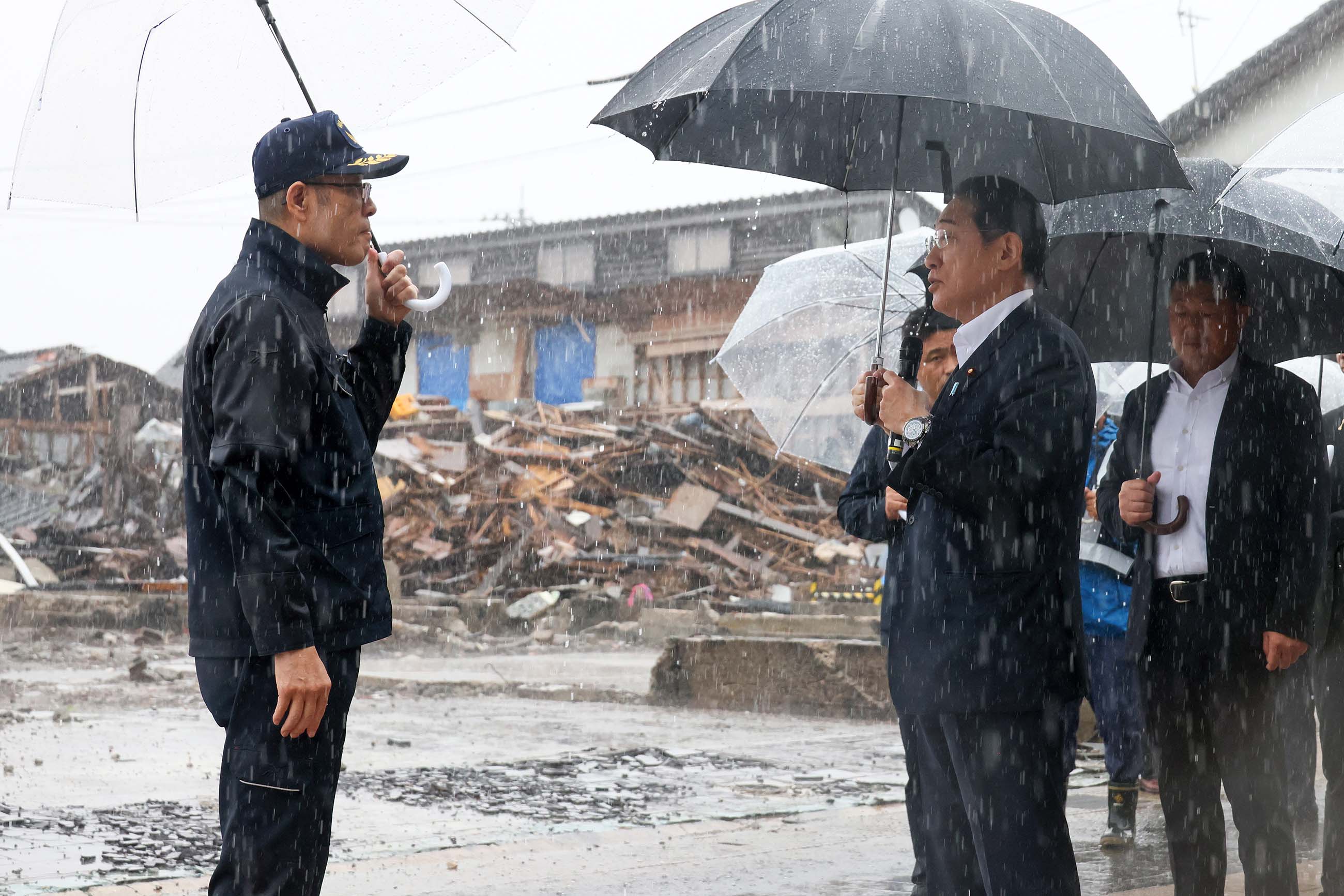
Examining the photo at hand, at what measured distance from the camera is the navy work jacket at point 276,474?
2.70 m

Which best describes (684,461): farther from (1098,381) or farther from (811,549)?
(1098,381)

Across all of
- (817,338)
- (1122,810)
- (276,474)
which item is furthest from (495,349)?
(276,474)

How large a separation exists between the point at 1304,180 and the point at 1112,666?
2.97 metres

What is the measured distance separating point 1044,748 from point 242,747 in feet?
5.63

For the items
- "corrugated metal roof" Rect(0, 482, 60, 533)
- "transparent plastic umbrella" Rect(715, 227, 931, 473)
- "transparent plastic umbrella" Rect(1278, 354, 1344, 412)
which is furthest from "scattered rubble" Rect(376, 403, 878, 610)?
"transparent plastic umbrella" Rect(715, 227, 931, 473)

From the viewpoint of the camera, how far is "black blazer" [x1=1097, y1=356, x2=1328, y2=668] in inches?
150

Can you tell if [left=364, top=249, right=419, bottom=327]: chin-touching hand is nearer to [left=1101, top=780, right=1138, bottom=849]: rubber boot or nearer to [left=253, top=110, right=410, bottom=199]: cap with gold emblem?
[left=253, top=110, right=410, bottom=199]: cap with gold emblem

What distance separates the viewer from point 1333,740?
4.44 metres

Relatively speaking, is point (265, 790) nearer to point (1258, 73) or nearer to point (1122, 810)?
point (1122, 810)

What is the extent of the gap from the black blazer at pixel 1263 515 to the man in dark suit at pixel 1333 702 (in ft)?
1.80

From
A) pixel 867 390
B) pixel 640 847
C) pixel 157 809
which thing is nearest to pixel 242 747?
pixel 867 390

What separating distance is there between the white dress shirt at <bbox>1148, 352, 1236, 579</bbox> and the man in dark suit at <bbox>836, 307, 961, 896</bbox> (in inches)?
28.1

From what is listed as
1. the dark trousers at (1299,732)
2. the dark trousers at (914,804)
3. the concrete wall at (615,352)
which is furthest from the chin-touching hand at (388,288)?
the concrete wall at (615,352)

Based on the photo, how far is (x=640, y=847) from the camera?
566 cm
